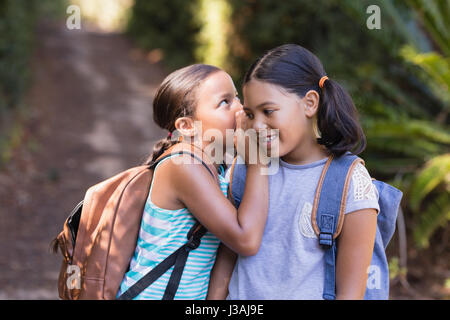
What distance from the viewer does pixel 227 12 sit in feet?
30.2

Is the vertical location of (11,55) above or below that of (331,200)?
above

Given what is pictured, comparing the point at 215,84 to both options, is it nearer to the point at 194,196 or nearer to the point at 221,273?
the point at 194,196

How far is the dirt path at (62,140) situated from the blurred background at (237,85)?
0.03m

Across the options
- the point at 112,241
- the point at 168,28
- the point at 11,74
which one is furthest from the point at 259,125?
the point at 168,28

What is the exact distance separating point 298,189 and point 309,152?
15 centimetres

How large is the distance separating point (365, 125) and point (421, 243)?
3.88ft

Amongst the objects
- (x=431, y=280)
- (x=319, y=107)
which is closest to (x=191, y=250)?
(x=319, y=107)

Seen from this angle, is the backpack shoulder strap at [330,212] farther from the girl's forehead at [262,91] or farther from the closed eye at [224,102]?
the closed eye at [224,102]

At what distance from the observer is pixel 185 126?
6.15ft

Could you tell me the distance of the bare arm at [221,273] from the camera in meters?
1.84

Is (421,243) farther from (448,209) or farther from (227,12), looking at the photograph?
(227,12)

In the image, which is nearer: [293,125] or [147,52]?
[293,125]

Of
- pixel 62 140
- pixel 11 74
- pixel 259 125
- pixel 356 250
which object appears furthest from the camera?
pixel 62 140
